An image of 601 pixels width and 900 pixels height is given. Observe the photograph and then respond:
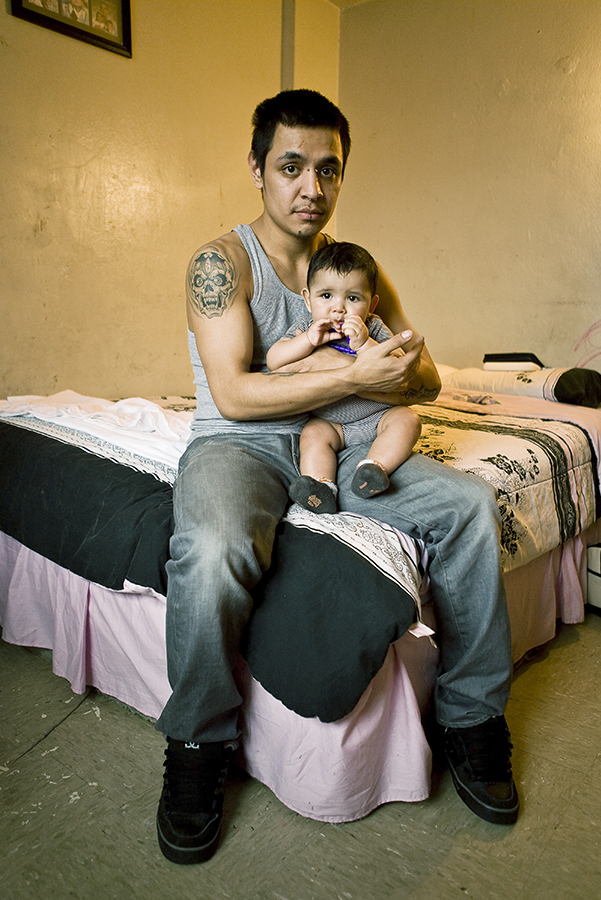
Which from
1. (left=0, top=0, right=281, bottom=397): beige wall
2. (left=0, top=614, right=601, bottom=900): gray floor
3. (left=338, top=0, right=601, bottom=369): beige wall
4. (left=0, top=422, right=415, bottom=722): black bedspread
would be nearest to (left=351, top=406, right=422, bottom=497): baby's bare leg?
(left=0, top=422, right=415, bottom=722): black bedspread

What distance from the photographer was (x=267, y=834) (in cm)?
116

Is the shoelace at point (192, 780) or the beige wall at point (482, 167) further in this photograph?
the beige wall at point (482, 167)

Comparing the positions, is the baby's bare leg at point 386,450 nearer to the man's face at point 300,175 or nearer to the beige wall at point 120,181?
the man's face at point 300,175

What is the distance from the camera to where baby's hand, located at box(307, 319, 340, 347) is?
1.40 m

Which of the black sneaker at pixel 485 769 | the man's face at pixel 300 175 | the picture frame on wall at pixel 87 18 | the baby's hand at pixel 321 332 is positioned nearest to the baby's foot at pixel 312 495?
the baby's hand at pixel 321 332

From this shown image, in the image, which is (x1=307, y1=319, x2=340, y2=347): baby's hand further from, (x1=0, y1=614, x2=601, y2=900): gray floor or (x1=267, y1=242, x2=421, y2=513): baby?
(x1=0, y1=614, x2=601, y2=900): gray floor

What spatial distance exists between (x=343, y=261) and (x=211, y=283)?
31 centimetres

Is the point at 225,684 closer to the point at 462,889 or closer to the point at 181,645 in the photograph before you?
the point at 181,645

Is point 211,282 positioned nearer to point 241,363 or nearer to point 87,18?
point 241,363

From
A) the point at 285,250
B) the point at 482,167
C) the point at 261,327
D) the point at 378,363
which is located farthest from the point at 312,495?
the point at 482,167

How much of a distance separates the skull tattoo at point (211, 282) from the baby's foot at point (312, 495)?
0.44 m

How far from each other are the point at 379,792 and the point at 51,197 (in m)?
2.77

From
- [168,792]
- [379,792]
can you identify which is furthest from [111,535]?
[379,792]

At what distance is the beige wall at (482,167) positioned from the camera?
11.1 ft
